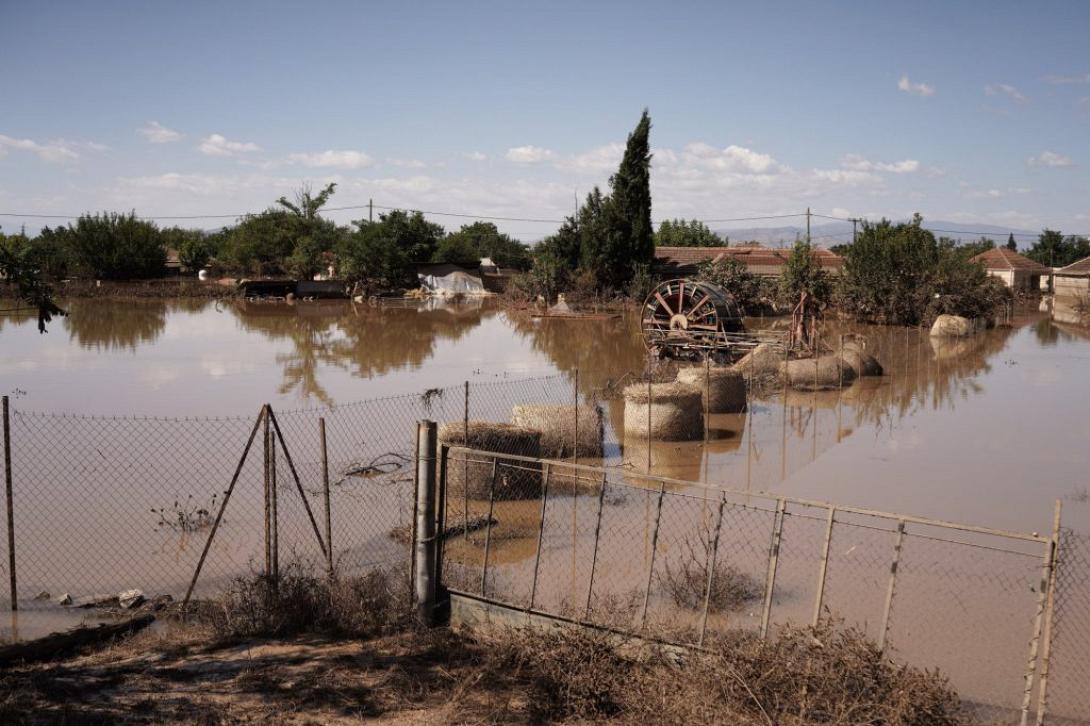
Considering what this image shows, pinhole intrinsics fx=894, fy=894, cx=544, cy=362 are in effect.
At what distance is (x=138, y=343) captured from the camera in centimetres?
2995

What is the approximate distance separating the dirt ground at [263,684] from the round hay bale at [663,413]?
8364 mm

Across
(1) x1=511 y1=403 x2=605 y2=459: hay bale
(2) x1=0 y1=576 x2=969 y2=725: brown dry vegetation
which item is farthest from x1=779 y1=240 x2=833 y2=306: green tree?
(2) x1=0 y1=576 x2=969 y2=725: brown dry vegetation

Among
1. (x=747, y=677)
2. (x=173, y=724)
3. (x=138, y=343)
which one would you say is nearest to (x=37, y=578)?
(x=173, y=724)

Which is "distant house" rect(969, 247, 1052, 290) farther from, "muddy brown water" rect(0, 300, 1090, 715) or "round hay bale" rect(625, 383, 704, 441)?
"round hay bale" rect(625, 383, 704, 441)

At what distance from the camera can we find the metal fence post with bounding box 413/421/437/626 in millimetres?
6930

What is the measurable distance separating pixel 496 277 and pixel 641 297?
52.4 feet

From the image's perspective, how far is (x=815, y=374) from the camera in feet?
67.4

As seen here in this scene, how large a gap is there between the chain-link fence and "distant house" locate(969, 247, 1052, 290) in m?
50.8

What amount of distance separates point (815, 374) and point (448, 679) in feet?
53.0

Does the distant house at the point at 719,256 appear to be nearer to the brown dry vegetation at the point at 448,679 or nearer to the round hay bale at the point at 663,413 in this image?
the round hay bale at the point at 663,413

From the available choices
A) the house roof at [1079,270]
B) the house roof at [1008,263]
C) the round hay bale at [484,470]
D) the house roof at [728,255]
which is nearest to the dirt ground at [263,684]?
the round hay bale at [484,470]

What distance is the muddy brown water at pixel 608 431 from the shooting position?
9.31 metres

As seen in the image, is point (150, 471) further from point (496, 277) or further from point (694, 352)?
point (496, 277)

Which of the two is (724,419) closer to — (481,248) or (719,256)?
(719,256)
